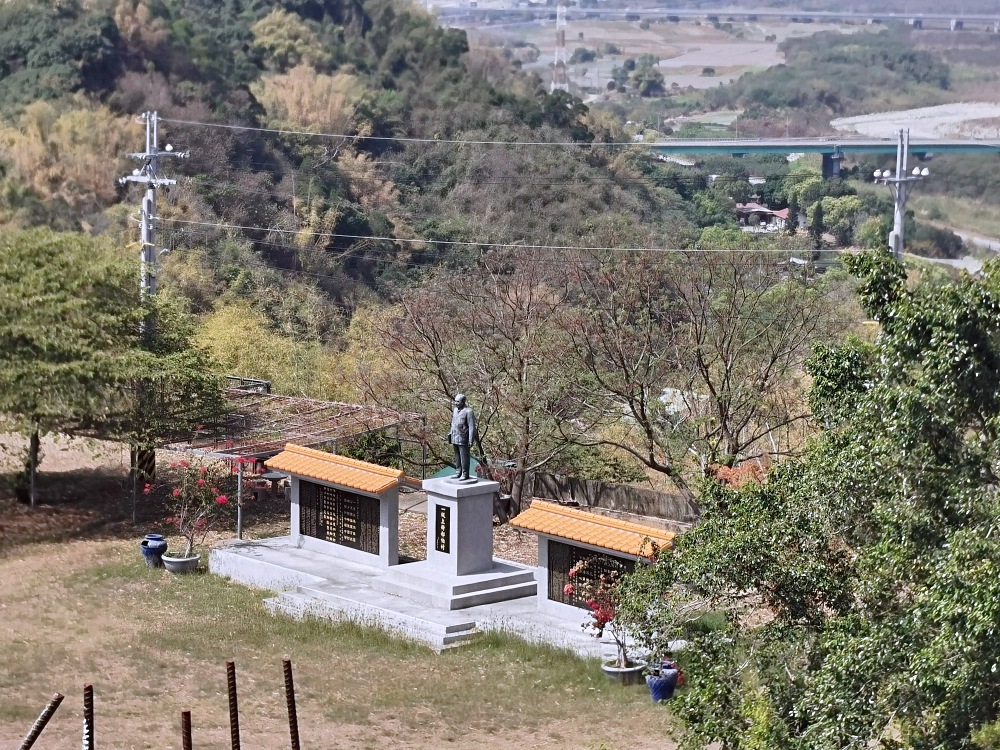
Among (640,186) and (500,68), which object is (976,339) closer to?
(640,186)

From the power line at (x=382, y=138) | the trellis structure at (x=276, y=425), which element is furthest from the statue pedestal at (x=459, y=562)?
the power line at (x=382, y=138)

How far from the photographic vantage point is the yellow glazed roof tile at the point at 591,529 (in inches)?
635

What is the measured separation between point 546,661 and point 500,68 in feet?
290

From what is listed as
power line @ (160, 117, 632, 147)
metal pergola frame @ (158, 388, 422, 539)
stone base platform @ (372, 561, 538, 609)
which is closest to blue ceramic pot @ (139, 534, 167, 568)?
metal pergola frame @ (158, 388, 422, 539)

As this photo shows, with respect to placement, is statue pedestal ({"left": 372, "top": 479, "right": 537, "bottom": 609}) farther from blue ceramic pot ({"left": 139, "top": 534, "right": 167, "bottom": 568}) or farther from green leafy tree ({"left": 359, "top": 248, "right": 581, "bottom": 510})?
green leafy tree ({"left": 359, "top": 248, "right": 581, "bottom": 510})

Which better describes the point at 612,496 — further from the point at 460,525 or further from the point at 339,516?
the point at 460,525

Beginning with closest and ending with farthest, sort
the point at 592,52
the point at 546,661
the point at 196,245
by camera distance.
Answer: the point at 546,661 < the point at 196,245 < the point at 592,52

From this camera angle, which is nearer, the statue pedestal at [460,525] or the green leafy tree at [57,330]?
the statue pedestal at [460,525]

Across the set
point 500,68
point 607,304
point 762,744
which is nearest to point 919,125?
point 500,68

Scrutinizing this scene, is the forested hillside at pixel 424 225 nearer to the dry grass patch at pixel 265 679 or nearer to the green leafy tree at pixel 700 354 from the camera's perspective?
the green leafy tree at pixel 700 354

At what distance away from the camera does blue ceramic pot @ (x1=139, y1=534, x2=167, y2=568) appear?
65.6ft

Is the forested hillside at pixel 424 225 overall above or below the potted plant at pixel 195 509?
above

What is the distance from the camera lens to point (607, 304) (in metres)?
24.4

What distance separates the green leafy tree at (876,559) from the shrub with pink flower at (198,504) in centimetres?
1191
